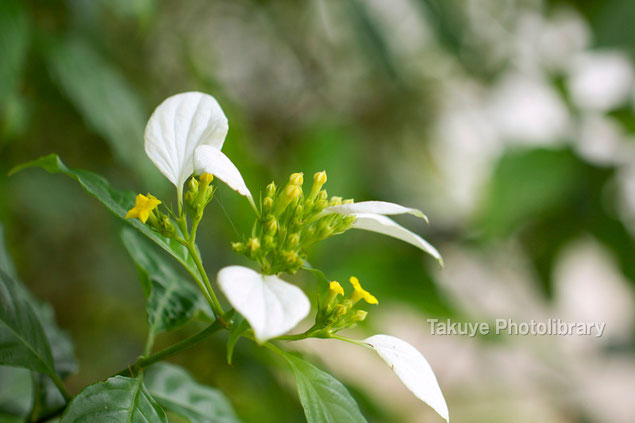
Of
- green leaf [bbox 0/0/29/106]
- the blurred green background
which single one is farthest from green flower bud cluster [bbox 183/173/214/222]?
green leaf [bbox 0/0/29/106]

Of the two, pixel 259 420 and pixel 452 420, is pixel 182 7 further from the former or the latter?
pixel 452 420

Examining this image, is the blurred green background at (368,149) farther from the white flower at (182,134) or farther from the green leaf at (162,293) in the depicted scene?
the white flower at (182,134)

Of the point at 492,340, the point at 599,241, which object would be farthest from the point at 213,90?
the point at 599,241

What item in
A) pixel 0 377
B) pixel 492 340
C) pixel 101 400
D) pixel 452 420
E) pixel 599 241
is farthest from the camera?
pixel 452 420

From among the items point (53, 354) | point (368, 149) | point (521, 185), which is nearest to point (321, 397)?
point (53, 354)

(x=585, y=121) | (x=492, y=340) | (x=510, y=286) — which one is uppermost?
(x=585, y=121)

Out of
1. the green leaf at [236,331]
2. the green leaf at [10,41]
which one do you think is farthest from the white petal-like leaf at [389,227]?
the green leaf at [10,41]

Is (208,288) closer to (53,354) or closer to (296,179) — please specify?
(296,179)
